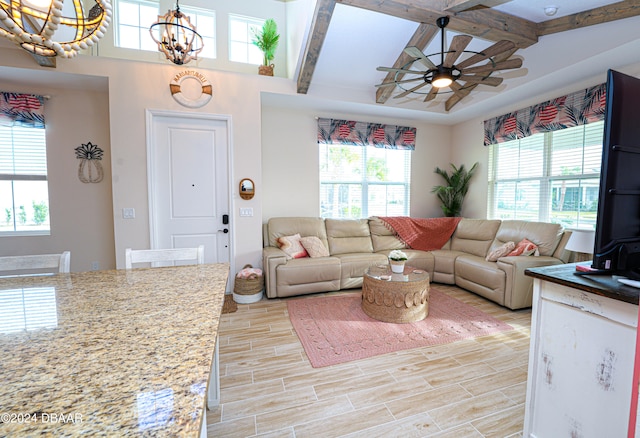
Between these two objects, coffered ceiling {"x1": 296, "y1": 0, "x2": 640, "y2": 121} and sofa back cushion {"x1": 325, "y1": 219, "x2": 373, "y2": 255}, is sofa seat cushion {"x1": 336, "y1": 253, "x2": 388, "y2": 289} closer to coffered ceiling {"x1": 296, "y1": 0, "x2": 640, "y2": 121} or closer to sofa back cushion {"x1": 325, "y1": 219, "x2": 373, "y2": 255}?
sofa back cushion {"x1": 325, "y1": 219, "x2": 373, "y2": 255}

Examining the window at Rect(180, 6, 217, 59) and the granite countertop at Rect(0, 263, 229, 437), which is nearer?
the granite countertop at Rect(0, 263, 229, 437)

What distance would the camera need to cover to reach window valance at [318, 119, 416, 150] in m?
4.22

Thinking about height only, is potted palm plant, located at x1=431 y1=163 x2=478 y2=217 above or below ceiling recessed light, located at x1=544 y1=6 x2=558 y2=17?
below

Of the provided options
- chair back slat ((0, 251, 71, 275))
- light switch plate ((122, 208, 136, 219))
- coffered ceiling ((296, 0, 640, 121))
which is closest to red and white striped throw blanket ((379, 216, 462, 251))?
coffered ceiling ((296, 0, 640, 121))

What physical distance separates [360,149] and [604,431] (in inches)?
160

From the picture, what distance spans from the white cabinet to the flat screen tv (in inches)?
7.1

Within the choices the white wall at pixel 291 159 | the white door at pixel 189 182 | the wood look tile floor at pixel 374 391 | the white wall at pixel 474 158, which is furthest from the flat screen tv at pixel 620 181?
the white wall at pixel 474 158

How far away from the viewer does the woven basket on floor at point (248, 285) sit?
10.5 feet

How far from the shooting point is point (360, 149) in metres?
4.54

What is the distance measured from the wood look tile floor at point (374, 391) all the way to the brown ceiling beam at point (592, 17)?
288 centimetres

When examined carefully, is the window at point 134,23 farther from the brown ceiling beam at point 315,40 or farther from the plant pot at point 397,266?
the plant pot at point 397,266

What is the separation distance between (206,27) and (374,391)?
4.55 metres

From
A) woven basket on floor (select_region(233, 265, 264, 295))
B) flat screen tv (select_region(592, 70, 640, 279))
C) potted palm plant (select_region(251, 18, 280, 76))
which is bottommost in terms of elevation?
woven basket on floor (select_region(233, 265, 264, 295))

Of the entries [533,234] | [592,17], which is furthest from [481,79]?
[533,234]
